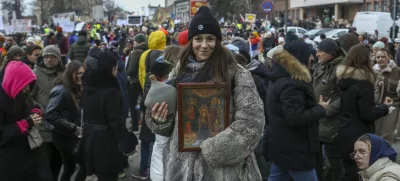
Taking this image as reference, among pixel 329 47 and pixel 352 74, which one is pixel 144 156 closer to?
pixel 329 47

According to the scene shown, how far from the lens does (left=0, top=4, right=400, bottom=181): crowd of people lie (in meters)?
2.68

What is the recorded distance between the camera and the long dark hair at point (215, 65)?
2.67 m

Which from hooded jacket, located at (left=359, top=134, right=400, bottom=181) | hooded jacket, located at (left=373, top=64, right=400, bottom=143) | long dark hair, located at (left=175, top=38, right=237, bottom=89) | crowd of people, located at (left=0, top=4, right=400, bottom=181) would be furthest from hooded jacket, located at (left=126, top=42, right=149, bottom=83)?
long dark hair, located at (left=175, top=38, right=237, bottom=89)

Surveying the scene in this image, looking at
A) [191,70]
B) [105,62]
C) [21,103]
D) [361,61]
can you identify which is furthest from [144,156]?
[191,70]

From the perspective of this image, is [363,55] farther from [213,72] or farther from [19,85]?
[19,85]

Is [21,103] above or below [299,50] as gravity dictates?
below

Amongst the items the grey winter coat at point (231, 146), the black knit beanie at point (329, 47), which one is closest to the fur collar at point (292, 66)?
the black knit beanie at point (329, 47)

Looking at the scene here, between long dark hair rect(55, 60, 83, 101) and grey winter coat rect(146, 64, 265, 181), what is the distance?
2.41m

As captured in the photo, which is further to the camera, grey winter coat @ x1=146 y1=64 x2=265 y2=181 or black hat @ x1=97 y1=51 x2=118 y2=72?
black hat @ x1=97 y1=51 x2=118 y2=72

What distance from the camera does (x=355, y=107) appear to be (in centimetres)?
471

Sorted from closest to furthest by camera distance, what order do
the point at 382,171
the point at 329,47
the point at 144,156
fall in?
the point at 382,171, the point at 329,47, the point at 144,156

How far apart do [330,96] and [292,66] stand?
1231mm

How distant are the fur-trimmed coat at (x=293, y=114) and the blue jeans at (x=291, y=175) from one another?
51 mm

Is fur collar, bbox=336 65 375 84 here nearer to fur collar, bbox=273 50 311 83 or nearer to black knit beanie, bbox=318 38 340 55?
black knit beanie, bbox=318 38 340 55
